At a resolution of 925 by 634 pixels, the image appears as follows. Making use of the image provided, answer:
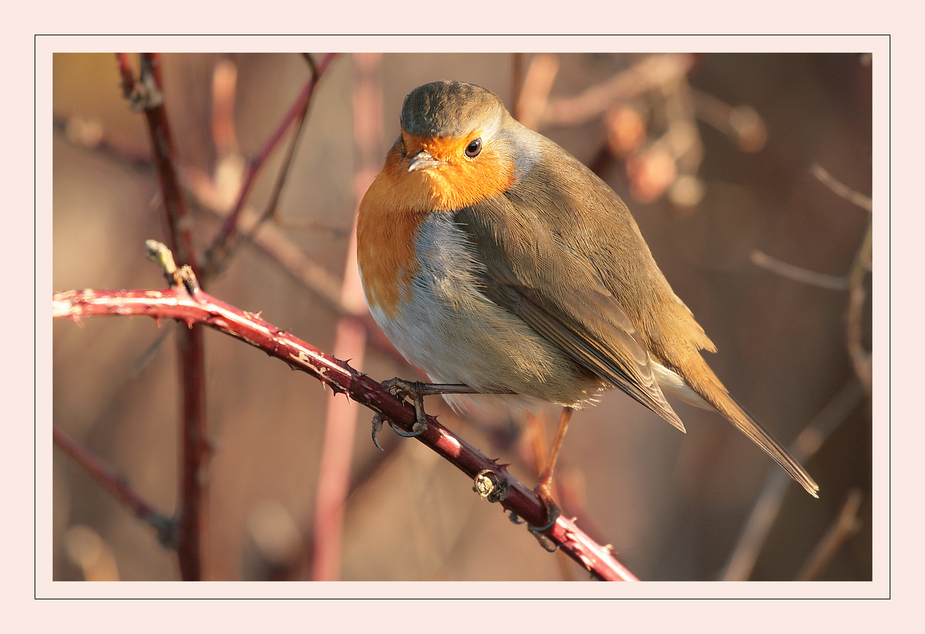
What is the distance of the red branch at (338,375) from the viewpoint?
1.53 meters

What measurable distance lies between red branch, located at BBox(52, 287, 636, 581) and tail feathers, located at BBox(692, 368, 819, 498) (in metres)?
0.73

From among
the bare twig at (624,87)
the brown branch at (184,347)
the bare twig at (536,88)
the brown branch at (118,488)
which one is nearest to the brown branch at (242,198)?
the brown branch at (184,347)

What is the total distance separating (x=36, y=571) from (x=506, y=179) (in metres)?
1.89

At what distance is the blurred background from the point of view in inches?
130

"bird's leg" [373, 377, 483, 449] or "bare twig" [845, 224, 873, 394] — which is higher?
"bare twig" [845, 224, 873, 394]

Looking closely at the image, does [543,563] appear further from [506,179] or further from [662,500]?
[506,179]

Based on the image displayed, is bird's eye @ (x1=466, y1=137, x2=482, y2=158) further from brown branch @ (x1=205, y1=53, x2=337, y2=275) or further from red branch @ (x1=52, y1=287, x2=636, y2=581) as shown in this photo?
red branch @ (x1=52, y1=287, x2=636, y2=581)

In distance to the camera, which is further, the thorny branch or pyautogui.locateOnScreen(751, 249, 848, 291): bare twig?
pyautogui.locateOnScreen(751, 249, 848, 291): bare twig

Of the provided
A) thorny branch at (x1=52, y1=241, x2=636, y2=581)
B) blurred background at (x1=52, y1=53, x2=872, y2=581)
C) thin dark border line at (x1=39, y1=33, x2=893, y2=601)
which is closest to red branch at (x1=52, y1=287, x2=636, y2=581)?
thorny branch at (x1=52, y1=241, x2=636, y2=581)

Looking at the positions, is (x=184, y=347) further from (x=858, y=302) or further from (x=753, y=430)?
(x=858, y=302)

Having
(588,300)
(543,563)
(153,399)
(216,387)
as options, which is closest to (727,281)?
(543,563)

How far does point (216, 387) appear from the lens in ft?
12.5

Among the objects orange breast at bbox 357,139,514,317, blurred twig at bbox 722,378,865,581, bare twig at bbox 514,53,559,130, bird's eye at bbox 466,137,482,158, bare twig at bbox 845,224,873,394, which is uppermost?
bare twig at bbox 514,53,559,130

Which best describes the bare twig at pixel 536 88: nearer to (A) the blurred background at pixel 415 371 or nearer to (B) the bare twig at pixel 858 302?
(A) the blurred background at pixel 415 371
